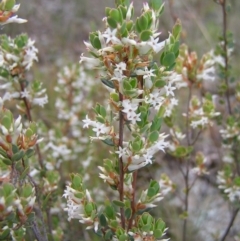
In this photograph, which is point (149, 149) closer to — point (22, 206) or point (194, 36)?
point (22, 206)

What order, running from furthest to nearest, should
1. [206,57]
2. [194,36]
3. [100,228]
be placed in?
[194,36] < [206,57] < [100,228]

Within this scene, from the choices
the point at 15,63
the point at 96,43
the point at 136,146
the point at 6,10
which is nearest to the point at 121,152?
the point at 136,146

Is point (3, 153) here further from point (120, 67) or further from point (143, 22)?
point (143, 22)

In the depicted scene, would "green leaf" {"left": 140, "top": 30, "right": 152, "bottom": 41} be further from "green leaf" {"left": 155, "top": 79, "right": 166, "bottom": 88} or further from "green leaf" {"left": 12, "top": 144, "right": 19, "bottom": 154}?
"green leaf" {"left": 12, "top": 144, "right": 19, "bottom": 154}

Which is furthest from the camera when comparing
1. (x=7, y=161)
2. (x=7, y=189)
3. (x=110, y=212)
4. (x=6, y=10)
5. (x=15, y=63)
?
(x=15, y=63)

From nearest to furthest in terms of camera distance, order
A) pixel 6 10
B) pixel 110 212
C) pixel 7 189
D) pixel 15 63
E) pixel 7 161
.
A: pixel 7 189, pixel 7 161, pixel 6 10, pixel 110 212, pixel 15 63

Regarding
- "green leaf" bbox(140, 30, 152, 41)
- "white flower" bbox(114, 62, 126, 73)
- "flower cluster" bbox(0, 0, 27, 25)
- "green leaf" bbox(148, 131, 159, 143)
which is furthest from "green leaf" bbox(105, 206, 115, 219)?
"flower cluster" bbox(0, 0, 27, 25)

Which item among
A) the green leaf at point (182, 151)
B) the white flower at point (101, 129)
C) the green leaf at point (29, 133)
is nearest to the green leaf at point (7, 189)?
the green leaf at point (29, 133)

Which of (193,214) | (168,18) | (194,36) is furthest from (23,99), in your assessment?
(168,18)
